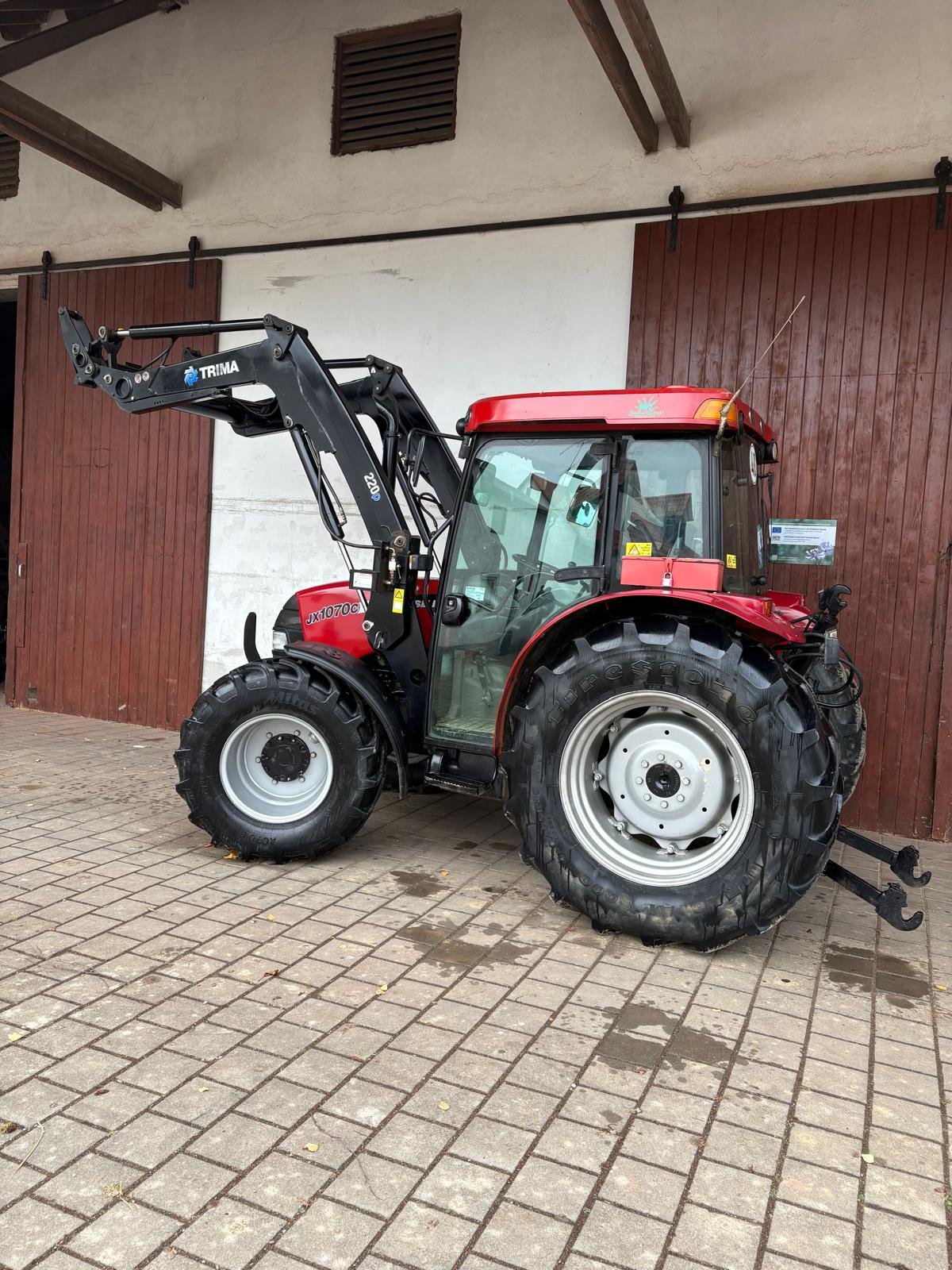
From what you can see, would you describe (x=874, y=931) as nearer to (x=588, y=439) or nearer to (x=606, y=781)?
(x=606, y=781)

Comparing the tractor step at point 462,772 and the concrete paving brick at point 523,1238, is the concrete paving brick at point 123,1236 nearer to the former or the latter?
the concrete paving brick at point 523,1238

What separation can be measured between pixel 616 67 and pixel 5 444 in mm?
8621

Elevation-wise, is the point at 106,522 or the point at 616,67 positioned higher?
the point at 616,67

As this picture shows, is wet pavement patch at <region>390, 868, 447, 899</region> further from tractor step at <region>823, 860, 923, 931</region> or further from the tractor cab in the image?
tractor step at <region>823, 860, 923, 931</region>

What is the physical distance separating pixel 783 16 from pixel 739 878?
16.9ft

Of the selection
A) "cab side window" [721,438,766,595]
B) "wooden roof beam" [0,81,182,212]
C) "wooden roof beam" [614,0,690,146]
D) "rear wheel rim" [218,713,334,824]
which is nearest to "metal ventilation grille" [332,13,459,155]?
"wooden roof beam" [0,81,182,212]

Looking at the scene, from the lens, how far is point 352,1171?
7.51 ft

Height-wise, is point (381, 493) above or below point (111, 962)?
above

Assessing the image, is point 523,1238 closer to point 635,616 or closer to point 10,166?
point 635,616

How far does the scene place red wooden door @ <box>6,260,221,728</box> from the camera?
7402 mm

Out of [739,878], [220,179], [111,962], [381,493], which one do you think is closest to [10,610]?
[220,179]

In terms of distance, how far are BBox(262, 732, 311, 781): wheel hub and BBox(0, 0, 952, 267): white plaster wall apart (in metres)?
3.94

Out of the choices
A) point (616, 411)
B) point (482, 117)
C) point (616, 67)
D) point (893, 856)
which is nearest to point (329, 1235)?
point (893, 856)

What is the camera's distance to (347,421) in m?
4.69
